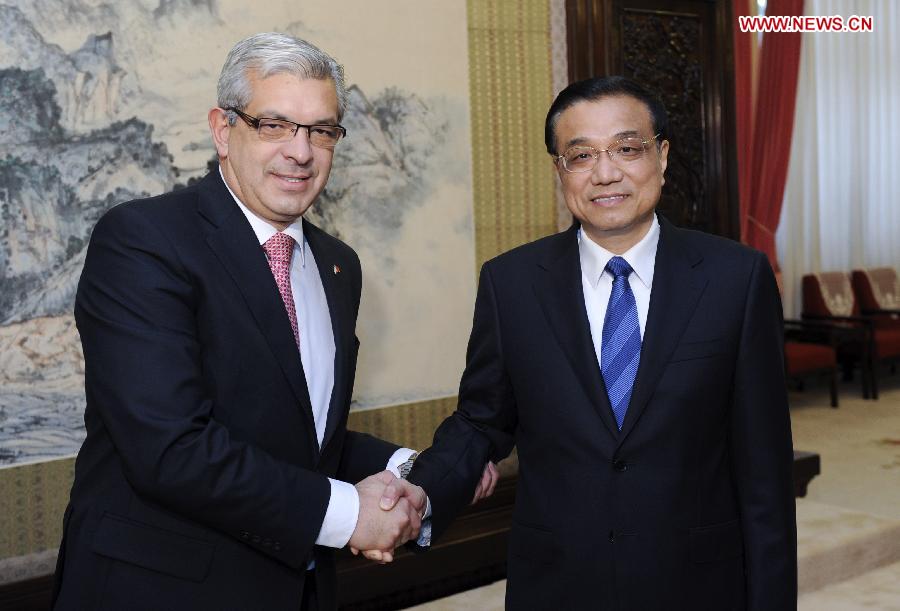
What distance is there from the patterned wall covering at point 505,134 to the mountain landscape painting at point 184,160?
0.22ft

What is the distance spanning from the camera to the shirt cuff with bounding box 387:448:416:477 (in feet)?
7.26

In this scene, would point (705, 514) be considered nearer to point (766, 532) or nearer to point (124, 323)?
point (766, 532)

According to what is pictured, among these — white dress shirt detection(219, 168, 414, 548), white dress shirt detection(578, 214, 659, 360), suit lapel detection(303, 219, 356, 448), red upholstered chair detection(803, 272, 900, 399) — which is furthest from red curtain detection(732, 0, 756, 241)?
white dress shirt detection(219, 168, 414, 548)

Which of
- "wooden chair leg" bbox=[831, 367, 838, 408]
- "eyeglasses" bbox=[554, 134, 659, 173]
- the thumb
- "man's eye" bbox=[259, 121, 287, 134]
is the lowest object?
"wooden chair leg" bbox=[831, 367, 838, 408]

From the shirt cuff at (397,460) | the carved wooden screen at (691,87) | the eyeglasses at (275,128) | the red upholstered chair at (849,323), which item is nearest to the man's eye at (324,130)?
the eyeglasses at (275,128)

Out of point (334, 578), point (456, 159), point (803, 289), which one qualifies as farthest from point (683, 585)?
point (803, 289)

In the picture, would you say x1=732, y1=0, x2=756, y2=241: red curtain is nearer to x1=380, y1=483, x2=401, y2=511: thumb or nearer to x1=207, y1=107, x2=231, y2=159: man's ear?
x1=380, y1=483, x2=401, y2=511: thumb

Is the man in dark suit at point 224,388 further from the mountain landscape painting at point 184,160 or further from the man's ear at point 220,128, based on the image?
the mountain landscape painting at point 184,160

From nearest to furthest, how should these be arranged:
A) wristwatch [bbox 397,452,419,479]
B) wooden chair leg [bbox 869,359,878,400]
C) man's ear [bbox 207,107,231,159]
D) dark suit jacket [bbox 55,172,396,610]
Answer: dark suit jacket [bbox 55,172,396,610] → man's ear [bbox 207,107,231,159] → wristwatch [bbox 397,452,419,479] → wooden chair leg [bbox 869,359,878,400]

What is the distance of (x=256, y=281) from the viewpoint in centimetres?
179

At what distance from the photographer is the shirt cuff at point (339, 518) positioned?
5.90ft

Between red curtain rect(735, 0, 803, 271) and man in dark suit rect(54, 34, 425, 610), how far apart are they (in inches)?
285

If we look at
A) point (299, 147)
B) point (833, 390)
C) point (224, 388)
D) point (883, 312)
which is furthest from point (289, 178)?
point (883, 312)

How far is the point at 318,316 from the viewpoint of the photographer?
77.4 inches
